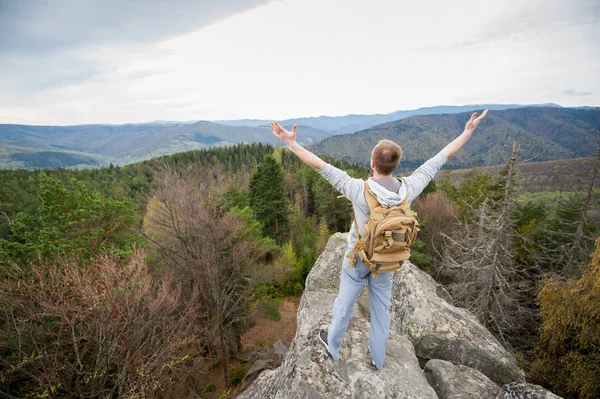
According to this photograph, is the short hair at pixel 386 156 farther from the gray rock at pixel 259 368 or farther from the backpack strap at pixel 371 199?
the gray rock at pixel 259 368

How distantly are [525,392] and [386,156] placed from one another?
492cm

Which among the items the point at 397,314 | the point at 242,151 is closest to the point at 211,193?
the point at 397,314

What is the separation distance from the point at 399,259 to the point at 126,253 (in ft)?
43.4

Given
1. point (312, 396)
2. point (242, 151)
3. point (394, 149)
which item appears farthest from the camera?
point (242, 151)

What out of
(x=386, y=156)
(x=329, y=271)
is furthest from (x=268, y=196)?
(x=386, y=156)

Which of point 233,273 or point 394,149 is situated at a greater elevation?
point 394,149

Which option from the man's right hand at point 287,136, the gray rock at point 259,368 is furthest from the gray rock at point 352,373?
the gray rock at point 259,368

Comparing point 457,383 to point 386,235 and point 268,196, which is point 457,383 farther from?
point 268,196

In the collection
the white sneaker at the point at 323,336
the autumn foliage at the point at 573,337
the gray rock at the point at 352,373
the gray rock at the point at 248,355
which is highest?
the white sneaker at the point at 323,336

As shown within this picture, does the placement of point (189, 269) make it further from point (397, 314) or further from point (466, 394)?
point (466, 394)

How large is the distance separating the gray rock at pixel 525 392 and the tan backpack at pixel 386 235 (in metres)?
3.77

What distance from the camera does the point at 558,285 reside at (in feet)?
28.8

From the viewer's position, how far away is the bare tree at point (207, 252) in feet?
43.3

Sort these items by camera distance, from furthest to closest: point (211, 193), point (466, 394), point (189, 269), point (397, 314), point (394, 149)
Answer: point (211, 193) → point (189, 269) → point (397, 314) → point (466, 394) → point (394, 149)
